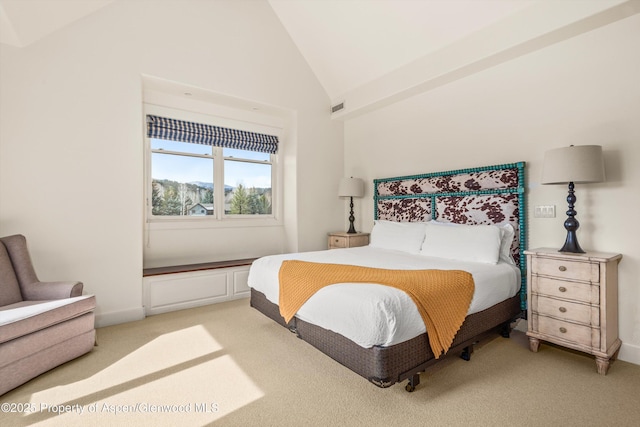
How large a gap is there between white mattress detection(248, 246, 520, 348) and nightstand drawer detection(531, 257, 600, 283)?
0.80ft

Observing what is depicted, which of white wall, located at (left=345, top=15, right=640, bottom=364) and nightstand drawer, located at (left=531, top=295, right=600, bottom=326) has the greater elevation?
white wall, located at (left=345, top=15, right=640, bottom=364)

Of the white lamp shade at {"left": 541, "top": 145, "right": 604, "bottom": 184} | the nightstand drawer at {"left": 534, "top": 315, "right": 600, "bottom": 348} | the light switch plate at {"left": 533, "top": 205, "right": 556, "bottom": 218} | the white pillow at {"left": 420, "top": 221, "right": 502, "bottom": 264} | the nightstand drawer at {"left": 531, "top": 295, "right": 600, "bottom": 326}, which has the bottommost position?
the nightstand drawer at {"left": 534, "top": 315, "right": 600, "bottom": 348}

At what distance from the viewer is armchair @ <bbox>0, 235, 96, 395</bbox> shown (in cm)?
200

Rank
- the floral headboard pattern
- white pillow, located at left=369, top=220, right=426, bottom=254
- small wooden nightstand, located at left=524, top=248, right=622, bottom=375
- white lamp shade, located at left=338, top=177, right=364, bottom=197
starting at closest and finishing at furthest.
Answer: small wooden nightstand, located at left=524, top=248, right=622, bottom=375, the floral headboard pattern, white pillow, located at left=369, top=220, right=426, bottom=254, white lamp shade, located at left=338, top=177, right=364, bottom=197

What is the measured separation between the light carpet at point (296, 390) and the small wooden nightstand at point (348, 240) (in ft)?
6.58

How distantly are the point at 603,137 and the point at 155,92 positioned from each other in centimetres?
459

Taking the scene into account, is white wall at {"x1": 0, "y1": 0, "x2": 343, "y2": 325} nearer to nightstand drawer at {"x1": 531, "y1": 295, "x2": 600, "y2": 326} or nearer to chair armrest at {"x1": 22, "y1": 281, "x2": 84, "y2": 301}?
chair armrest at {"x1": 22, "y1": 281, "x2": 84, "y2": 301}

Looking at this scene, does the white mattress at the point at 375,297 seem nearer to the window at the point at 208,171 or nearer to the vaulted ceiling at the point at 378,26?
the window at the point at 208,171

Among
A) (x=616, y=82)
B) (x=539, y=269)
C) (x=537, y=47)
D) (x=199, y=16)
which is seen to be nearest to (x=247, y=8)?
(x=199, y=16)

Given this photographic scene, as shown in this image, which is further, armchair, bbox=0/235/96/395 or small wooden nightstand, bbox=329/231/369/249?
small wooden nightstand, bbox=329/231/369/249

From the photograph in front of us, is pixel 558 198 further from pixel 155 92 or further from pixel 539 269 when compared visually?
pixel 155 92

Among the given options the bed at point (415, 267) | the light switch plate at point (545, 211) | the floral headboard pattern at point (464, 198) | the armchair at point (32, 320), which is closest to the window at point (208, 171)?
the armchair at point (32, 320)

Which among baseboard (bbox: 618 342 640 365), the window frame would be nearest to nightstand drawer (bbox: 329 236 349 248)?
the window frame

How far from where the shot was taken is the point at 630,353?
243 centimetres
